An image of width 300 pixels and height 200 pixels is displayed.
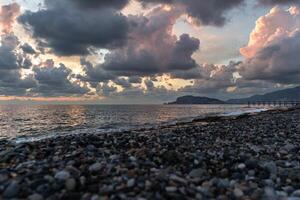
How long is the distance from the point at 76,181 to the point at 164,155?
3659 millimetres

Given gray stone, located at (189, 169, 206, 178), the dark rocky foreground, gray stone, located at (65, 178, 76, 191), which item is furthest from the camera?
gray stone, located at (189, 169, 206, 178)

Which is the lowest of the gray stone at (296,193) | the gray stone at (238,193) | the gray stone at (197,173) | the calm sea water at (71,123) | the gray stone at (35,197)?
the calm sea water at (71,123)

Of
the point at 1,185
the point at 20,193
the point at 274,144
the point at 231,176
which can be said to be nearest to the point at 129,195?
the point at 20,193

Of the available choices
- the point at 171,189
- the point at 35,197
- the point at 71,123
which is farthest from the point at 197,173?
the point at 71,123

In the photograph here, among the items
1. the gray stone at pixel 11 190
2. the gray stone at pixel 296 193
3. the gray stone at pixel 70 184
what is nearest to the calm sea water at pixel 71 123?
the gray stone at pixel 11 190

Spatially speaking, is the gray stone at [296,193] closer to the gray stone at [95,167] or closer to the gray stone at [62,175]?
the gray stone at [95,167]

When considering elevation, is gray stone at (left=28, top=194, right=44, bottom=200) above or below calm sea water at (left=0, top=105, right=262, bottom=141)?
above

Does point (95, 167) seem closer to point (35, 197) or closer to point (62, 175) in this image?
point (62, 175)

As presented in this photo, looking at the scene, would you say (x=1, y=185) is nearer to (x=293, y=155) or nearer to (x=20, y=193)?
(x=20, y=193)

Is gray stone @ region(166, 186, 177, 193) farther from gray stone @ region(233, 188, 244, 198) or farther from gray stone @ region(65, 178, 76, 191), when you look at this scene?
gray stone @ region(65, 178, 76, 191)

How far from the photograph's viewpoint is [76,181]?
20.4ft

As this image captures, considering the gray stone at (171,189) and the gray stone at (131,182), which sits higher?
the gray stone at (131,182)

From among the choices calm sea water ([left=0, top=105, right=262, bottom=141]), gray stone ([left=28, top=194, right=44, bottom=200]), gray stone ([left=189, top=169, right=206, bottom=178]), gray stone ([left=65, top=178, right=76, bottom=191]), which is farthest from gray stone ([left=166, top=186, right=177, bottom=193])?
calm sea water ([left=0, top=105, right=262, bottom=141])

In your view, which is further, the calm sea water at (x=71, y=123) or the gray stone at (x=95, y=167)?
the calm sea water at (x=71, y=123)
